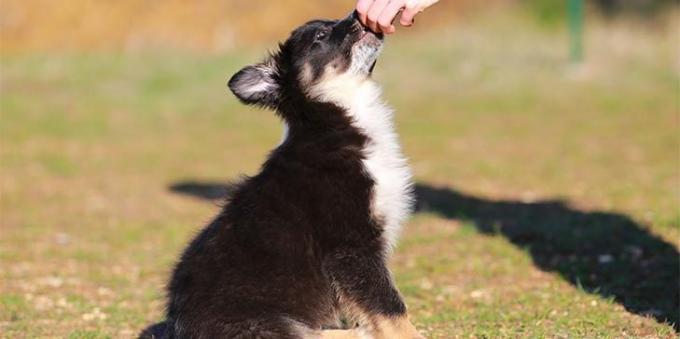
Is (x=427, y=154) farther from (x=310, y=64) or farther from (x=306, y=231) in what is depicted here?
(x=306, y=231)

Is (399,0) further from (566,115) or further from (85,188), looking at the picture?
(566,115)

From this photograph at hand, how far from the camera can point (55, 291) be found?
821 cm

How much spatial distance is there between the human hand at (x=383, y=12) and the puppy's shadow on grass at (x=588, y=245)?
1163 millimetres

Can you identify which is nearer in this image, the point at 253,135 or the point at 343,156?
the point at 343,156

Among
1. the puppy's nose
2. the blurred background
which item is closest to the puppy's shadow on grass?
the blurred background

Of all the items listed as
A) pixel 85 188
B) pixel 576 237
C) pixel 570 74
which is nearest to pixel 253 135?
pixel 85 188

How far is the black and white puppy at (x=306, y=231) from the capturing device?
5070 millimetres

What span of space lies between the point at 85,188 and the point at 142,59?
27.9ft

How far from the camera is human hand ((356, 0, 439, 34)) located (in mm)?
5625

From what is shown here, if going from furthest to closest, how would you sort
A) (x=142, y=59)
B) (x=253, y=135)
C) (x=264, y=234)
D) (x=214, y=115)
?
(x=142, y=59)
(x=214, y=115)
(x=253, y=135)
(x=264, y=234)

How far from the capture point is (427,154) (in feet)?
48.2

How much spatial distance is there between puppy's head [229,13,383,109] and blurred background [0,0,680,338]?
165 centimetres

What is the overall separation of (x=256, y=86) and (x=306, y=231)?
844 mm

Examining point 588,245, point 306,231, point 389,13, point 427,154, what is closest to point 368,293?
point 306,231
